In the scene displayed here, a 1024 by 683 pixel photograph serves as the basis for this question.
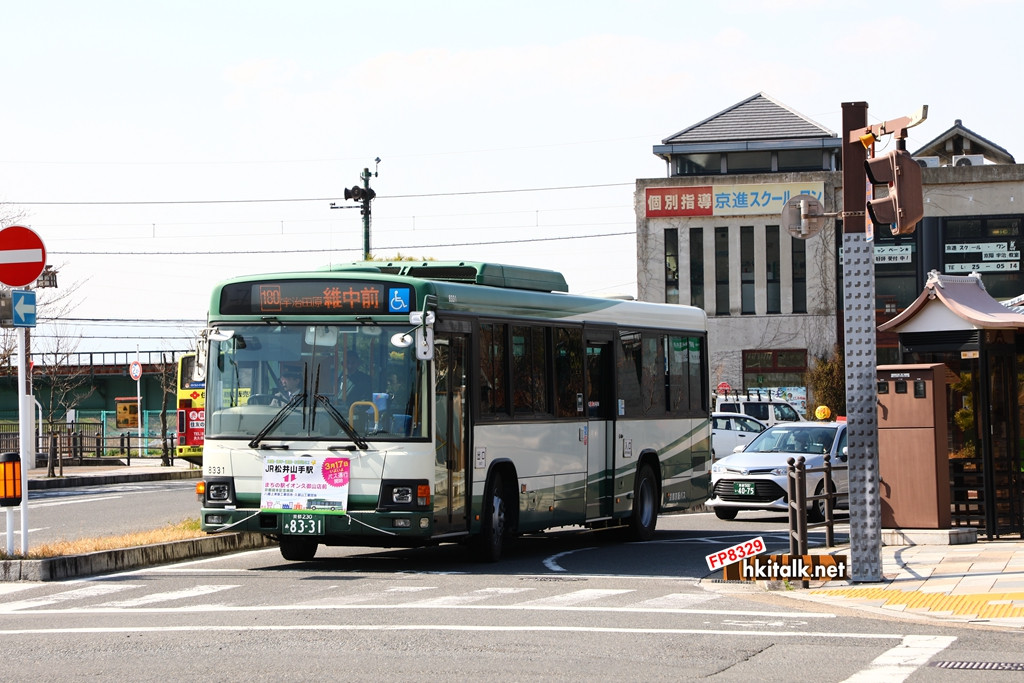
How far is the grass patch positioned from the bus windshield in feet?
6.69

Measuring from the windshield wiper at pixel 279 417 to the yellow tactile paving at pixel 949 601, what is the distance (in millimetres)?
5426

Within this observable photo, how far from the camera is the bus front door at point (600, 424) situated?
17.9m

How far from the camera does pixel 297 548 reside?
16.1m

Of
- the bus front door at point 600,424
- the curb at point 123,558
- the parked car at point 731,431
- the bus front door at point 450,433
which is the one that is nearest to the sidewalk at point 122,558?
the curb at point 123,558

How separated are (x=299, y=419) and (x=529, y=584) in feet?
9.57

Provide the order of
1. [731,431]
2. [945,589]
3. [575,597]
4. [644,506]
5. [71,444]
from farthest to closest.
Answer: [71,444], [731,431], [644,506], [575,597], [945,589]

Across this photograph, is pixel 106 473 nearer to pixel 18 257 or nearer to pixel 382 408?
pixel 18 257

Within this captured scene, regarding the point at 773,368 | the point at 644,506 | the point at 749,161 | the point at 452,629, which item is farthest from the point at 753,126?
the point at 452,629

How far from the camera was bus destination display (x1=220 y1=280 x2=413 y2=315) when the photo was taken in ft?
47.9

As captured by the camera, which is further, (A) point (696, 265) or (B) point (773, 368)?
(A) point (696, 265)

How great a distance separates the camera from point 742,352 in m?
60.8

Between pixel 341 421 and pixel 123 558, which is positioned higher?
pixel 341 421

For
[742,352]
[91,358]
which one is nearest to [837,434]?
[742,352]

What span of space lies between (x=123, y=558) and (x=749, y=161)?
5061 cm
